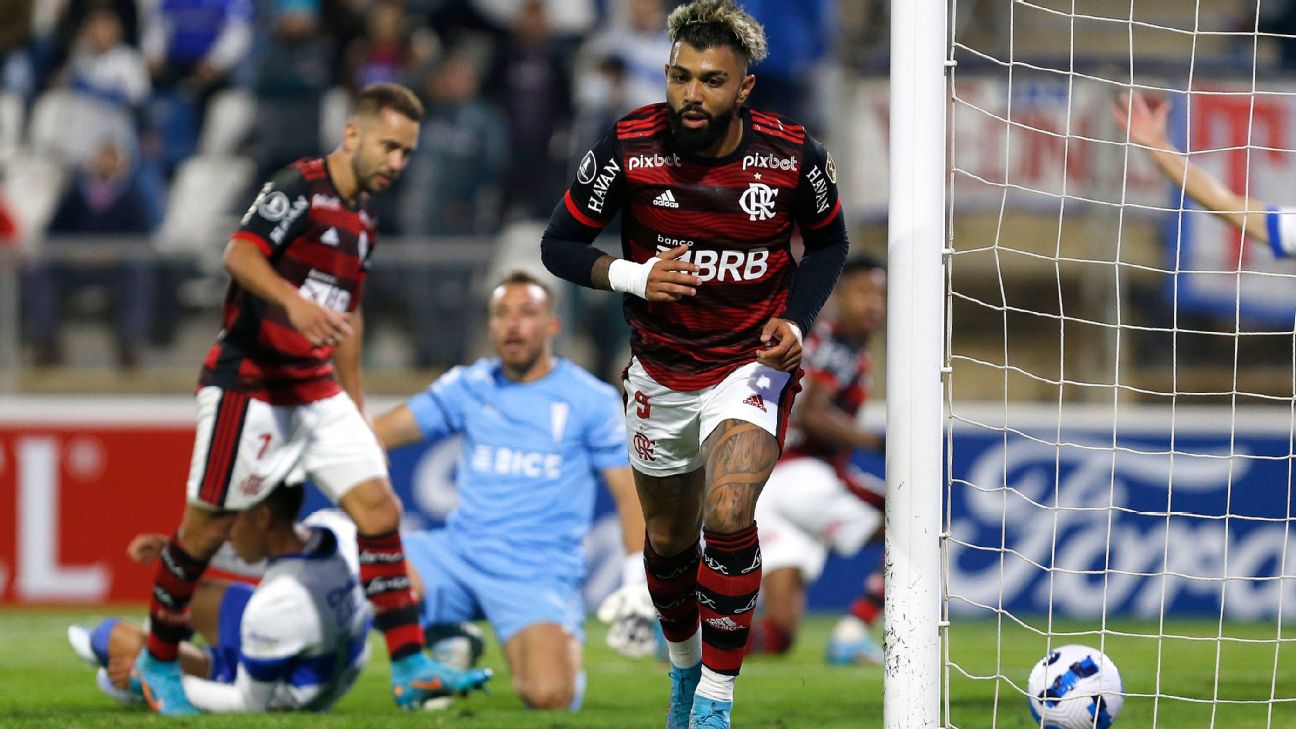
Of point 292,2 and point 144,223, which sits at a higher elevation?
point 292,2

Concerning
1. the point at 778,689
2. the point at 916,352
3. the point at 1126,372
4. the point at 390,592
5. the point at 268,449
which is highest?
the point at 916,352

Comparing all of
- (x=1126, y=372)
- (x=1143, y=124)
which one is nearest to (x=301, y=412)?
(x=1143, y=124)

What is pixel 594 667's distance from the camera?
28.0 ft

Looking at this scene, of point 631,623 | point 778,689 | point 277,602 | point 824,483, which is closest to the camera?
point 631,623

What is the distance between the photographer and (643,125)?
482cm

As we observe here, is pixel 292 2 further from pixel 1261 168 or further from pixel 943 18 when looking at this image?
pixel 943 18

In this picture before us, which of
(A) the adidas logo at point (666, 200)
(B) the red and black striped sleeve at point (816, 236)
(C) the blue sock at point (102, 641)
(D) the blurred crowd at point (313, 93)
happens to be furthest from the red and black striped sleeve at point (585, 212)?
(D) the blurred crowd at point (313, 93)

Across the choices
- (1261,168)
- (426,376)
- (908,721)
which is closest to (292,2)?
(426,376)

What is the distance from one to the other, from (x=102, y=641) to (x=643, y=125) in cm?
324

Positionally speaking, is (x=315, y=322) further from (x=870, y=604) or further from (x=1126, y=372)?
(x=1126, y=372)

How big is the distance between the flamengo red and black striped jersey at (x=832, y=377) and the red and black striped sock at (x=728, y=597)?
4.45 metres

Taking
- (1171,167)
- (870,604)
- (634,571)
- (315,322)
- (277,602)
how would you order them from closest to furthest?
(315,322)
(277,602)
(1171,167)
(634,571)
(870,604)

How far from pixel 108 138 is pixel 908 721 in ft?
30.6

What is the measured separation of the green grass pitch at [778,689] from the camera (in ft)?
18.8
